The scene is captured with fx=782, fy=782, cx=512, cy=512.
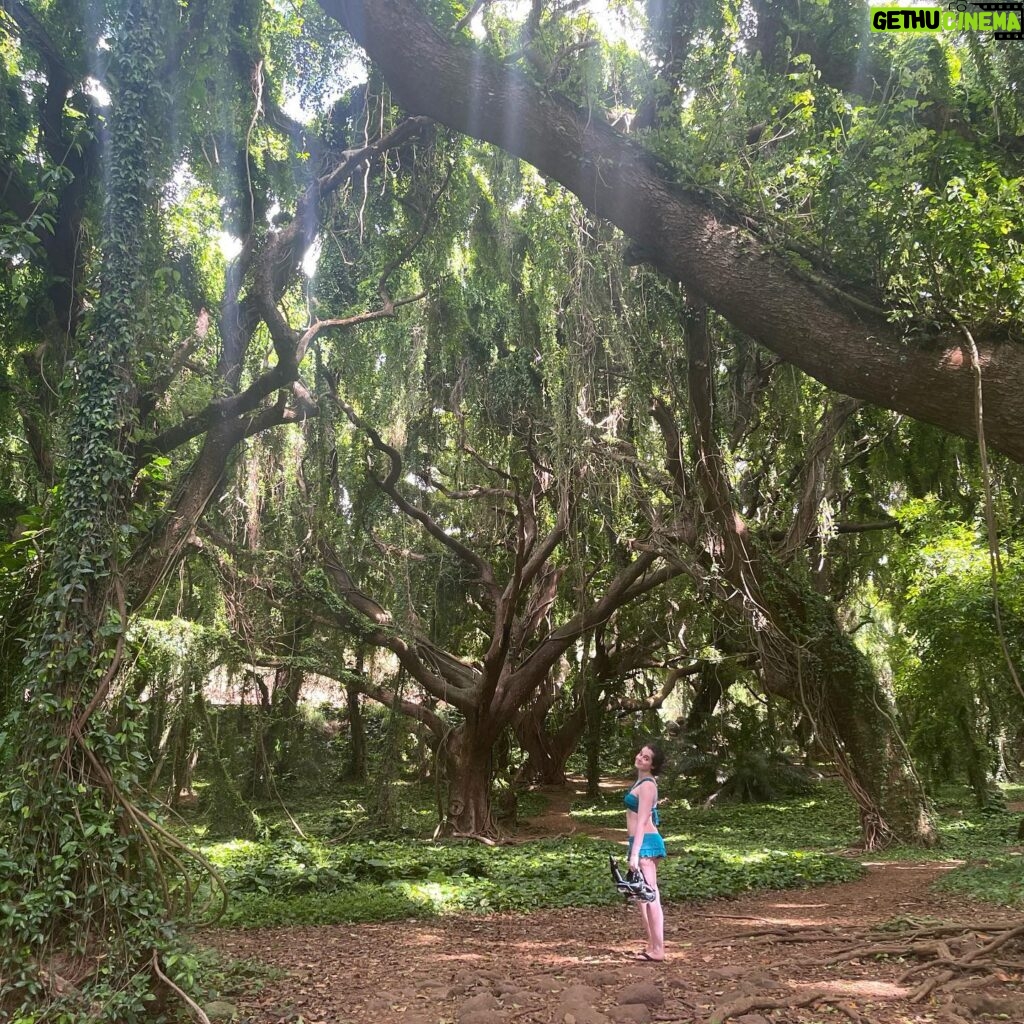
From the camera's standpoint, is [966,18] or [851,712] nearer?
[966,18]

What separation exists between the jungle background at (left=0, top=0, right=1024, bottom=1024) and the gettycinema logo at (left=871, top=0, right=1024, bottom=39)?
14 centimetres

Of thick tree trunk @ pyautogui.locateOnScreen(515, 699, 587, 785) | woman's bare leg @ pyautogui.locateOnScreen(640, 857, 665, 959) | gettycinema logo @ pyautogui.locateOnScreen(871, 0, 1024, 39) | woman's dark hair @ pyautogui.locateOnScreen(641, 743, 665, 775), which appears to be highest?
gettycinema logo @ pyautogui.locateOnScreen(871, 0, 1024, 39)

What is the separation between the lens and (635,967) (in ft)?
14.0

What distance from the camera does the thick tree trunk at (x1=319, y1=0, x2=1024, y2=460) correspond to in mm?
3469

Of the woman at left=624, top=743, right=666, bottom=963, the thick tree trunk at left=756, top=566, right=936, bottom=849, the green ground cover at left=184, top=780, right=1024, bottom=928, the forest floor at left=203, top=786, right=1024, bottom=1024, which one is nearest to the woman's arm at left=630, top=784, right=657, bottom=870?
the woman at left=624, top=743, right=666, bottom=963

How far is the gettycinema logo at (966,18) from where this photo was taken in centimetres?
465

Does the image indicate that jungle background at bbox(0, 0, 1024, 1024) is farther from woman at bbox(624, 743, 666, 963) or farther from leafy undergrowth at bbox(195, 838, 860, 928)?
woman at bbox(624, 743, 666, 963)

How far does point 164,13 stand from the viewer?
4.77 metres

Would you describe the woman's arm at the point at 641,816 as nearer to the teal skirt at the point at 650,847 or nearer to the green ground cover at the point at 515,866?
the teal skirt at the point at 650,847

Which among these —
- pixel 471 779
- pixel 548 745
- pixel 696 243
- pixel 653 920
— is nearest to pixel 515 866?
pixel 471 779

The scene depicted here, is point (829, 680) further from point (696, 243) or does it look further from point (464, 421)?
point (696, 243)

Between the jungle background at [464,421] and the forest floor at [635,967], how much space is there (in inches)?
13.5

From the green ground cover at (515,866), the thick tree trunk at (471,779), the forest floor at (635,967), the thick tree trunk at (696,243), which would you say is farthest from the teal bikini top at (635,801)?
the thick tree trunk at (471,779)

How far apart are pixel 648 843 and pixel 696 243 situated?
3330 mm
